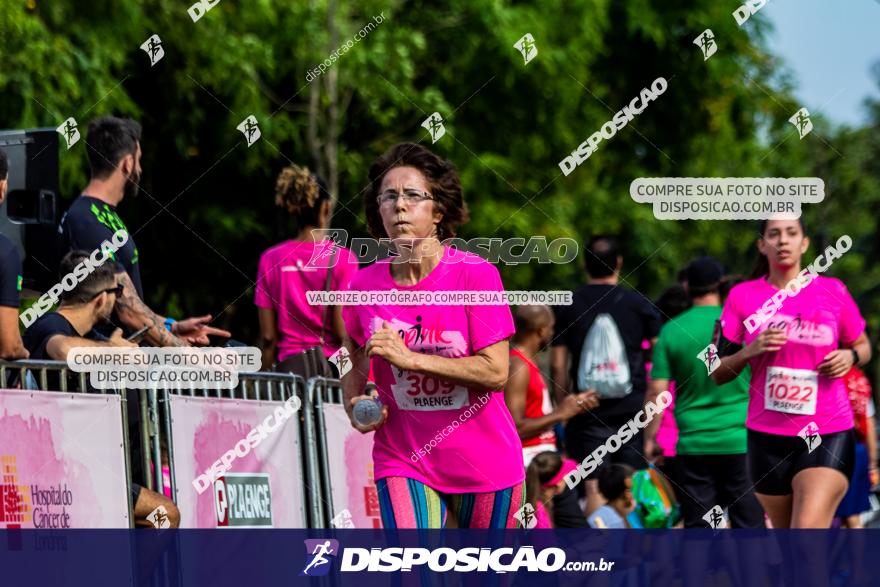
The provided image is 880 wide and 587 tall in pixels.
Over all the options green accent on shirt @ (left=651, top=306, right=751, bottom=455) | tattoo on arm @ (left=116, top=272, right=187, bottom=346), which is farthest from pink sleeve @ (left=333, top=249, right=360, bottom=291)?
green accent on shirt @ (left=651, top=306, right=751, bottom=455)

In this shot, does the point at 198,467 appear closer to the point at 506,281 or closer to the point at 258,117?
the point at 258,117

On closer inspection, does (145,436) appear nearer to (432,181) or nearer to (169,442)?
(169,442)

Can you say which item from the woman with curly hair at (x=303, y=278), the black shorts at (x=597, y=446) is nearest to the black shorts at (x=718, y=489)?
the black shorts at (x=597, y=446)

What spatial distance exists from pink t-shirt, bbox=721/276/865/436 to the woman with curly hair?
2.37 meters

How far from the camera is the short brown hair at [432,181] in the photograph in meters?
5.76

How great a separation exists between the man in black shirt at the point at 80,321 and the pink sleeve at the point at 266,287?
4.52 ft

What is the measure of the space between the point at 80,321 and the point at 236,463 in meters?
1.09

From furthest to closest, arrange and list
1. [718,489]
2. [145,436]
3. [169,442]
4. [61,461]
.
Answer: [718,489] → [169,442] → [145,436] → [61,461]

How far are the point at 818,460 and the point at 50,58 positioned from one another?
838cm

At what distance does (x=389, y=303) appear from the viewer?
5.65 metres

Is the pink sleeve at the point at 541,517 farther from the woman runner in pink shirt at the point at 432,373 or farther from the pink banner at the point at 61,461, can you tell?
the woman runner in pink shirt at the point at 432,373

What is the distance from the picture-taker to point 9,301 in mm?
6637

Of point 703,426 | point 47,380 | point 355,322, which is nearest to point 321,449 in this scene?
point 47,380

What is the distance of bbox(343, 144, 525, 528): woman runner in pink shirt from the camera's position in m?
5.50
